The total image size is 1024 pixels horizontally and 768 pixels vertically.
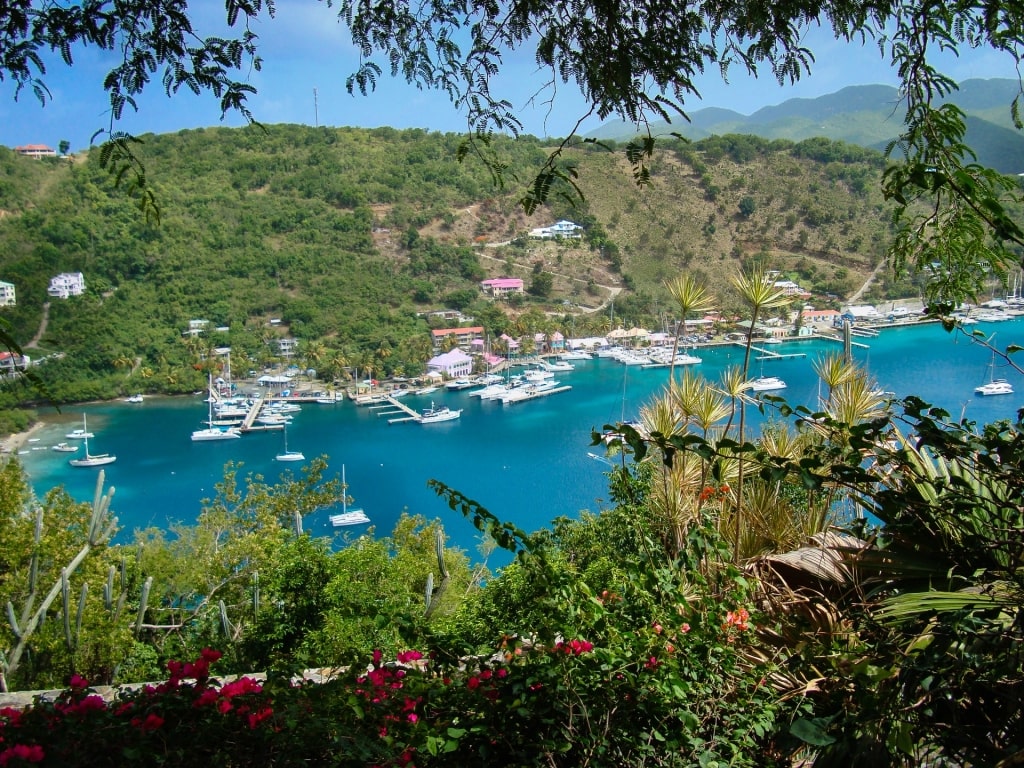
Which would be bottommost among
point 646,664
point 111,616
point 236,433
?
point 236,433

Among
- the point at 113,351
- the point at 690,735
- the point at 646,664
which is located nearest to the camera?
the point at 690,735

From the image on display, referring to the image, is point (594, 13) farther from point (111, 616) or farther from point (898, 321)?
point (898, 321)

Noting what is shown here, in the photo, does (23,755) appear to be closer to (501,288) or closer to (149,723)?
(149,723)

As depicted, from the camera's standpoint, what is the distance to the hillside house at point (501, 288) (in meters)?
33.9

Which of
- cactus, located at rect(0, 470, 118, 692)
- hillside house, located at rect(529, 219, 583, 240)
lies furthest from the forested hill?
cactus, located at rect(0, 470, 118, 692)

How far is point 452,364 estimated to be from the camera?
28.5m

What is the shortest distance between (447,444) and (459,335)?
8637 mm

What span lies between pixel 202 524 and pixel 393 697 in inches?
363

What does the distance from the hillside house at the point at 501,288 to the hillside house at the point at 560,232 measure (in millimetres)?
5274

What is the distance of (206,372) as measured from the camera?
2802cm

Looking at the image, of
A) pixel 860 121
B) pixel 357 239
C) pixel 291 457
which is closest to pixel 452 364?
pixel 291 457

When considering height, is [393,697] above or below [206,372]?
above

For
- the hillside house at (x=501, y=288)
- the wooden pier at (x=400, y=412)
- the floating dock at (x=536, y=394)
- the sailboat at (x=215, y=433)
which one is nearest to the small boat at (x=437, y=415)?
the wooden pier at (x=400, y=412)

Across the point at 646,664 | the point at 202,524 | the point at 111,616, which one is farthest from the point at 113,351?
the point at 646,664
